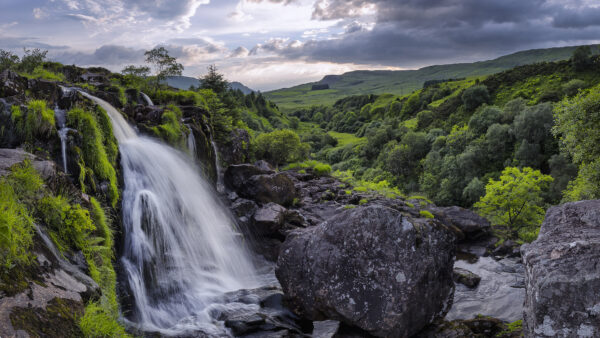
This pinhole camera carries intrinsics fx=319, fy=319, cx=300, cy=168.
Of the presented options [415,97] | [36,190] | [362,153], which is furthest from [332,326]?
[415,97]

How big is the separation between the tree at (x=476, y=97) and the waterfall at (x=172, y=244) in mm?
80485

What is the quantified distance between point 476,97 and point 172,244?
8617 centimetres

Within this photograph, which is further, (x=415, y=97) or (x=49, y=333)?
(x=415, y=97)

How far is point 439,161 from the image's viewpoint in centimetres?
6481

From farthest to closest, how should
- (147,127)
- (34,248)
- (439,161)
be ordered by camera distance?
1. (439,161)
2. (147,127)
3. (34,248)

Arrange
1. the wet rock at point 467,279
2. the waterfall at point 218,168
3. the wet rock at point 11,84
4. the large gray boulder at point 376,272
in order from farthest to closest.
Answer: the waterfall at point 218,168
the wet rock at point 467,279
the wet rock at point 11,84
the large gray boulder at point 376,272

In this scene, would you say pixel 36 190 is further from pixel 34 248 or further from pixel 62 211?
pixel 34 248

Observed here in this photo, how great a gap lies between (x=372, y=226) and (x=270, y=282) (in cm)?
699

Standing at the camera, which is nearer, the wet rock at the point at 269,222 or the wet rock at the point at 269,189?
the wet rock at the point at 269,222

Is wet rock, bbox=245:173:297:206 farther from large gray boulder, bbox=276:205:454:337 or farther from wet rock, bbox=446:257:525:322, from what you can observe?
wet rock, bbox=446:257:525:322

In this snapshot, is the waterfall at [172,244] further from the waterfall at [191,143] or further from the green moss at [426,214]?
the green moss at [426,214]

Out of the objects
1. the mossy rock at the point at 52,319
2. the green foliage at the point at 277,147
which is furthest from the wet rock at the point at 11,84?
the green foliage at the point at 277,147

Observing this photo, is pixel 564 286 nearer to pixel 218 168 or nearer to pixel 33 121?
pixel 33 121

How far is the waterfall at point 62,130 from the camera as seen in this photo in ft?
41.0
